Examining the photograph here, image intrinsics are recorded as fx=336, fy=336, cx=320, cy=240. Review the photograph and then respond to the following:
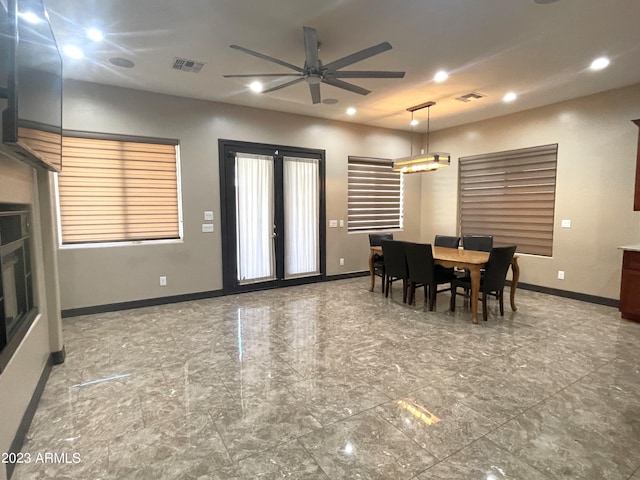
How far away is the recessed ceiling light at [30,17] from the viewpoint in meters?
1.51

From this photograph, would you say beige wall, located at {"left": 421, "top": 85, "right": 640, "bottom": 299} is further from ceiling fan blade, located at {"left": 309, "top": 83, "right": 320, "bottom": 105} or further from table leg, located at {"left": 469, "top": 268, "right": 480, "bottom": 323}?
ceiling fan blade, located at {"left": 309, "top": 83, "right": 320, "bottom": 105}

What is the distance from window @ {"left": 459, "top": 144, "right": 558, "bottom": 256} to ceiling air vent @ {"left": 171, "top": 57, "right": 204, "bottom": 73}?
194 inches

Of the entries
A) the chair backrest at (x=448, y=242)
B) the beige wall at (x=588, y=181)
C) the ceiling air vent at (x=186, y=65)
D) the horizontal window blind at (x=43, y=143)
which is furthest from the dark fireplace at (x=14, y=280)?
the beige wall at (x=588, y=181)

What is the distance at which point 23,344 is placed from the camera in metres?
2.12

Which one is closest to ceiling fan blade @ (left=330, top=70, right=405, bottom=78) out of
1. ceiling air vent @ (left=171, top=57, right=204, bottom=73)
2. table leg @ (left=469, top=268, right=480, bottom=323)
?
ceiling air vent @ (left=171, top=57, right=204, bottom=73)

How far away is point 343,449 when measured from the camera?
192 centimetres

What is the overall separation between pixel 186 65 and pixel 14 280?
2708 mm

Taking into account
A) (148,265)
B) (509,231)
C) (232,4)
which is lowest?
(148,265)

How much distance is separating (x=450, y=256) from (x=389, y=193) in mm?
2949

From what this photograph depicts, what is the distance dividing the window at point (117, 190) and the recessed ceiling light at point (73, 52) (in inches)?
42.9

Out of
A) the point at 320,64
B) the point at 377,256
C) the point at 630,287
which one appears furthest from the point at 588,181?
the point at 320,64

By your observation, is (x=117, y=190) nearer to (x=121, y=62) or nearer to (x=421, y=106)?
(x=121, y=62)

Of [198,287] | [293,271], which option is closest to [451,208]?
[293,271]

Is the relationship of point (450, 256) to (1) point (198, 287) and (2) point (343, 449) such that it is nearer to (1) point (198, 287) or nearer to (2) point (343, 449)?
(2) point (343, 449)
